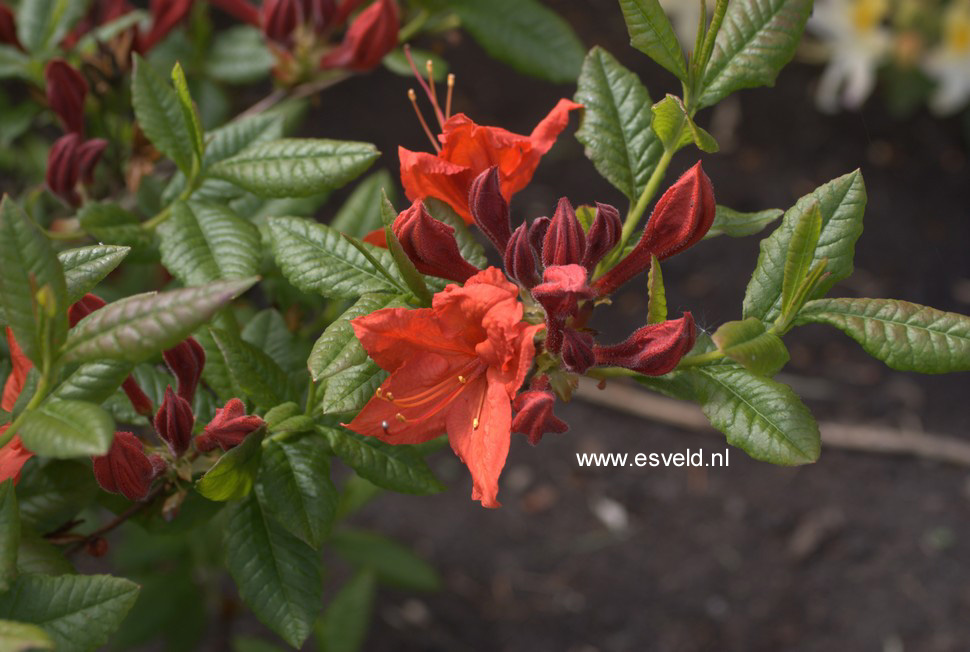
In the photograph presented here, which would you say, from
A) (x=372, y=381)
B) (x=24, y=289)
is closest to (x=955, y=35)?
(x=372, y=381)

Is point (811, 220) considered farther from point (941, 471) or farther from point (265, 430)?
point (941, 471)

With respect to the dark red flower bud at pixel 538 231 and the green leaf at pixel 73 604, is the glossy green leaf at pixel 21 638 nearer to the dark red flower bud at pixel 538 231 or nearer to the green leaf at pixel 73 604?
the green leaf at pixel 73 604

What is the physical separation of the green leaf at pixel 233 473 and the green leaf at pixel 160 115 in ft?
1.33

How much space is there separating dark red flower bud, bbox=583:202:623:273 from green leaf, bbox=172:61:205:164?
0.46 meters

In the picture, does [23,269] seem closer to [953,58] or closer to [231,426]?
[231,426]

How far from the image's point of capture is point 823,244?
0.92 meters

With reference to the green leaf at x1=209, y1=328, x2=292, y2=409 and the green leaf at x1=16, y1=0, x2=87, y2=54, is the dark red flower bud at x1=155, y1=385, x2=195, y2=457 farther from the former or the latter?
the green leaf at x1=16, y1=0, x2=87, y2=54

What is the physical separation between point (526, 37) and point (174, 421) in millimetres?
941

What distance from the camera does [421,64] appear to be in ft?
4.87

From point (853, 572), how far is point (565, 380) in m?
2.02

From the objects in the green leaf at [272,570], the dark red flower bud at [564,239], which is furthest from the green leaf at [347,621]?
the dark red flower bud at [564,239]

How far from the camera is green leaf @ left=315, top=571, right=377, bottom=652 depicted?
1935 mm

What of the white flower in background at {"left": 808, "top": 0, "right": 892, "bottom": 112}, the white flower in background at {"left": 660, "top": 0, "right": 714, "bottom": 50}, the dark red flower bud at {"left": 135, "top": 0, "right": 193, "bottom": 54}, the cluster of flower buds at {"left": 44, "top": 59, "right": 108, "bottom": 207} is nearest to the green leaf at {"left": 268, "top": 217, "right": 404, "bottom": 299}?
the cluster of flower buds at {"left": 44, "top": 59, "right": 108, "bottom": 207}

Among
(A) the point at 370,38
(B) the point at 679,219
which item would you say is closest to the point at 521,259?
(B) the point at 679,219
